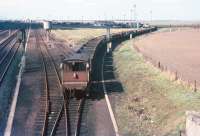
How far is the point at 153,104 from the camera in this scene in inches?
1092

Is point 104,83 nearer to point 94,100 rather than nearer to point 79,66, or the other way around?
point 94,100

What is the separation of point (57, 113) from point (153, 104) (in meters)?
5.93

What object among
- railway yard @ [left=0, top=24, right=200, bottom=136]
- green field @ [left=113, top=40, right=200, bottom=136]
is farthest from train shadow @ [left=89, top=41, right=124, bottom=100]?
green field @ [left=113, top=40, right=200, bottom=136]

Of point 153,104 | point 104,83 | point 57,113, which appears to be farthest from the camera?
point 104,83

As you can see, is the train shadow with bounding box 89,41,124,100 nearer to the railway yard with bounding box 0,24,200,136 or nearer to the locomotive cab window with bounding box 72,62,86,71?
the railway yard with bounding box 0,24,200,136

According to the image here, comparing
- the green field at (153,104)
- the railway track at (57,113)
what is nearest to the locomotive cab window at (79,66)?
the railway track at (57,113)

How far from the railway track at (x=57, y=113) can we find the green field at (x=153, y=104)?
246 cm

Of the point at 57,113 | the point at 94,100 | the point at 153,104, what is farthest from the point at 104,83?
the point at 57,113

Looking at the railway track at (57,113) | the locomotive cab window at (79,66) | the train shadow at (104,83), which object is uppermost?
the locomotive cab window at (79,66)

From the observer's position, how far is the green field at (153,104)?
2273 centimetres

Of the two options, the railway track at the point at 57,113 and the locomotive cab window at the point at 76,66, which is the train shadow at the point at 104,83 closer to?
the locomotive cab window at the point at 76,66

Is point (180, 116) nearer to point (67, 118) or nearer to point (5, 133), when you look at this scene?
point (67, 118)

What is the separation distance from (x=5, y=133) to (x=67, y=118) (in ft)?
12.4

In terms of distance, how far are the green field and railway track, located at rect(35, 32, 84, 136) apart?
2465mm
